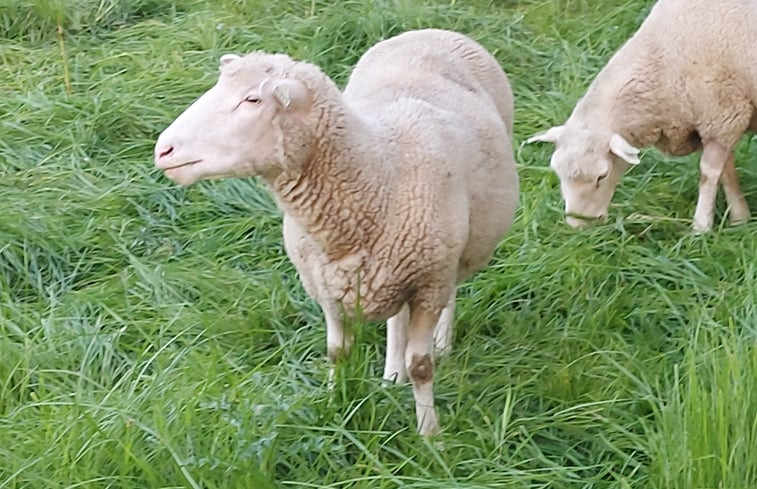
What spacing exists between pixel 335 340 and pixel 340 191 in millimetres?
474

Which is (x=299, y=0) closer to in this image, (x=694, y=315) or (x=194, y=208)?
(x=194, y=208)

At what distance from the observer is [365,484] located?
298 centimetres

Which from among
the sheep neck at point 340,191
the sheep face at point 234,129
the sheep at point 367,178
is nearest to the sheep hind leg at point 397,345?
the sheep at point 367,178

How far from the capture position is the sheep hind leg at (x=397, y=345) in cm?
369

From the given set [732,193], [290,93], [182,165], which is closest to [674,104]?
[732,193]

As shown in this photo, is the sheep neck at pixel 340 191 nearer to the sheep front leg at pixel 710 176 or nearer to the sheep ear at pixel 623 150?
the sheep ear at pixel 623 150

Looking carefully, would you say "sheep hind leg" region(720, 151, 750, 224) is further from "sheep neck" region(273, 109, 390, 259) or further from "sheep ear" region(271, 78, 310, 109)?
"sheep ear" region(271, 78, 310, 109)

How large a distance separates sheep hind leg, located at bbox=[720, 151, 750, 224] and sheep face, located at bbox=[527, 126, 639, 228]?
0.47 m

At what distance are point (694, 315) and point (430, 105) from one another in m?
1.03

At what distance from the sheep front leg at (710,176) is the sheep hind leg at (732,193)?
49mm

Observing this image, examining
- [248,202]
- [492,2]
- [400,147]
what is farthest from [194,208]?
[492,2]

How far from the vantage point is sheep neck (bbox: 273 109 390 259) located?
3.19 metres

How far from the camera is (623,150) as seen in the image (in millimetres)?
4551

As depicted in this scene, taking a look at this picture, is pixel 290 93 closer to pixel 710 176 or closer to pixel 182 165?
pixel 182 165
